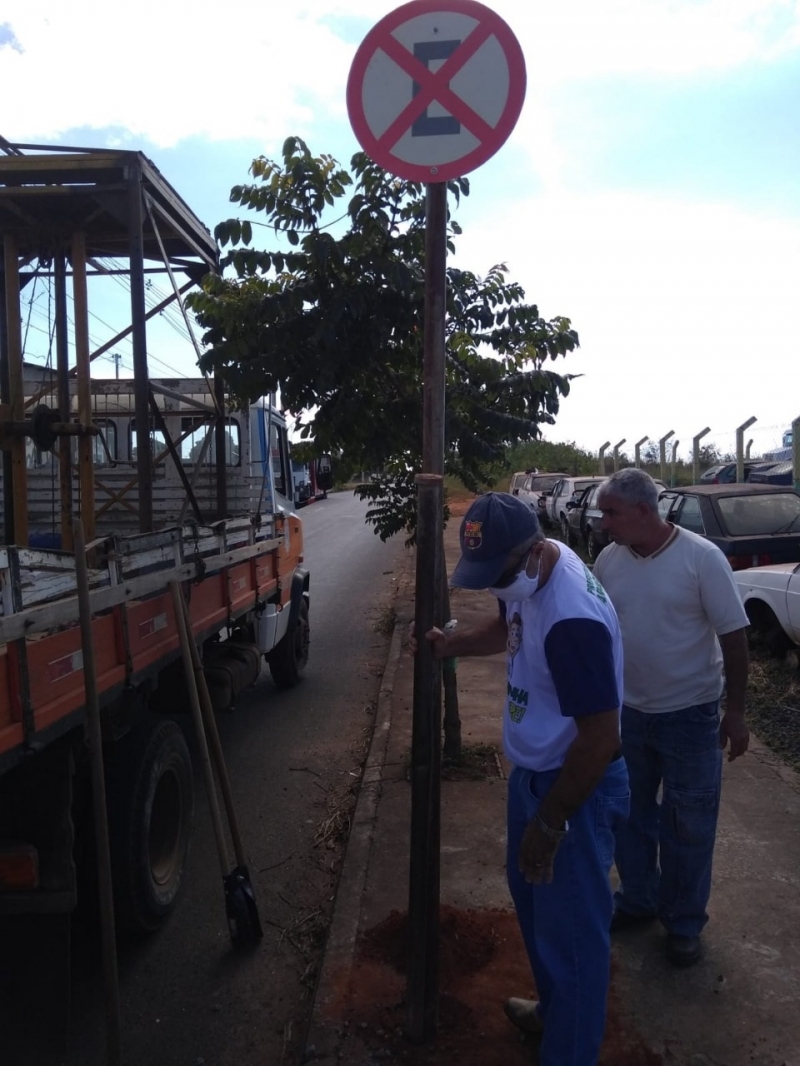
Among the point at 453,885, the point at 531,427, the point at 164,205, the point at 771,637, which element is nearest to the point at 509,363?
the point at 531,427

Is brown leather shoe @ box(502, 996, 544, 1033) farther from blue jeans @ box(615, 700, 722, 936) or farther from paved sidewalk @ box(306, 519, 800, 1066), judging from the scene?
blue jeans @ box(615, 700, 722, 936)

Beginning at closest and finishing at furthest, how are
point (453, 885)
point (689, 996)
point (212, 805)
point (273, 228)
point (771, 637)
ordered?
1. point (689, 996)
2. point (212, 805)
3. point (453, 885)
4. point (273, 228)
5. point (771, 637)

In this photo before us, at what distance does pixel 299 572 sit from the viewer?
8.08 m

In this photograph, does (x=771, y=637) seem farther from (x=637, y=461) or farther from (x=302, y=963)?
(x=637, y=461)

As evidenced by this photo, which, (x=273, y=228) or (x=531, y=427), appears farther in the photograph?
(x=531, y=427)

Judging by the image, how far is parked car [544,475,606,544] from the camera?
21.0m

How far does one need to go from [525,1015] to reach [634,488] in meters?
1.81

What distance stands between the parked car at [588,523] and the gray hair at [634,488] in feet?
41.0

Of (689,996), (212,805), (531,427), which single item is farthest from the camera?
(531,427)

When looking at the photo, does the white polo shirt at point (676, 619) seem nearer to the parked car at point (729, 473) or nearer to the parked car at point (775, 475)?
the parked car at point (775, 475)

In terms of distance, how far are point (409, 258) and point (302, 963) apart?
3.28 m

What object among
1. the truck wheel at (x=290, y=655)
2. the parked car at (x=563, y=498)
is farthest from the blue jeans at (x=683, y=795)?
the parked car at (x=563, y=498)

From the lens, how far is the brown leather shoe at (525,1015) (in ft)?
9.43

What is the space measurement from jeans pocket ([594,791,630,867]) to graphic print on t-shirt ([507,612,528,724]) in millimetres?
303
